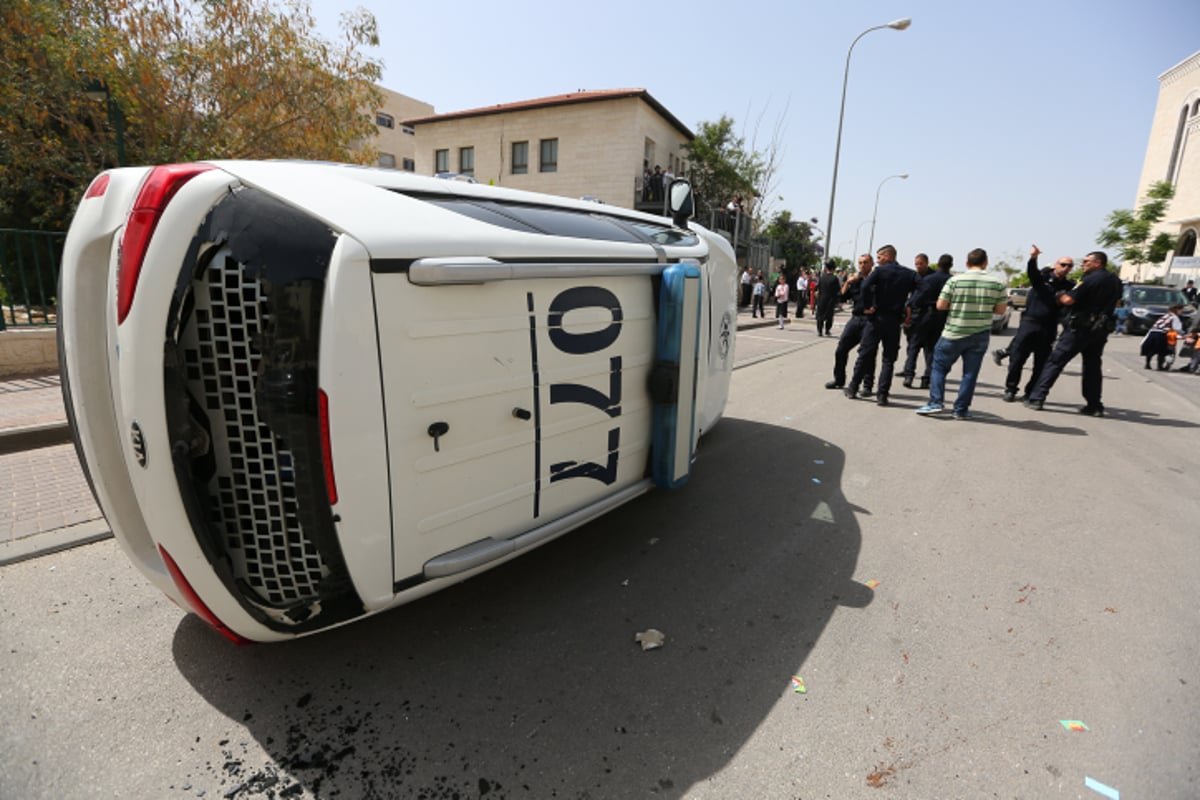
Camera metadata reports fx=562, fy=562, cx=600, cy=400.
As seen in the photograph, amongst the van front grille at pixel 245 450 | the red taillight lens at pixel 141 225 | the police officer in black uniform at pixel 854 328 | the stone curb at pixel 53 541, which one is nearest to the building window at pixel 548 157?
the police officer in black uniform at pixel 854 328

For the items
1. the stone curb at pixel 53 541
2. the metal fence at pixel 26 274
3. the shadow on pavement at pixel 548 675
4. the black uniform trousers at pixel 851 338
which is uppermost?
the metal fence at pixel 26 274

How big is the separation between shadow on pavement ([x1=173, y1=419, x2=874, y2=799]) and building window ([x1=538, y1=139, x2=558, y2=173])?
949 inches

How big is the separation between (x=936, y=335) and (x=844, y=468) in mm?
4606

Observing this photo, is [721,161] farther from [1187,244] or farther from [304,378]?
[1187,244]

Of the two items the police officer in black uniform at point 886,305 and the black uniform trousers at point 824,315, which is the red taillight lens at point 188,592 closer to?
the police officer in black uniform at point 886,305

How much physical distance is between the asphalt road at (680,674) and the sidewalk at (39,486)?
21cm

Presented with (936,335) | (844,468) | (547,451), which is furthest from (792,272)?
(547,451)

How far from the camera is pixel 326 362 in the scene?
168 cm

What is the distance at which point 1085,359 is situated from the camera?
275 inches

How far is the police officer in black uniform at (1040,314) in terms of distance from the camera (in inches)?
266

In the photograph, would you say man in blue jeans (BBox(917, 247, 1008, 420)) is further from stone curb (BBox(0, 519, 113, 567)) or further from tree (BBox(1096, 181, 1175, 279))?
tree (BBox(1096, 181, 1175, 279))

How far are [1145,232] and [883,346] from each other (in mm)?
57076

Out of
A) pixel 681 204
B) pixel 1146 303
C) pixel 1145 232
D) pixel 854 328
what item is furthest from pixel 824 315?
pixel 1145 232

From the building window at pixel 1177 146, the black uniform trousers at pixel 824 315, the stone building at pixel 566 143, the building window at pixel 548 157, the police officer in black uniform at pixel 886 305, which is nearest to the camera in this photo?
the police officer in black uniform at pixel 886 305
